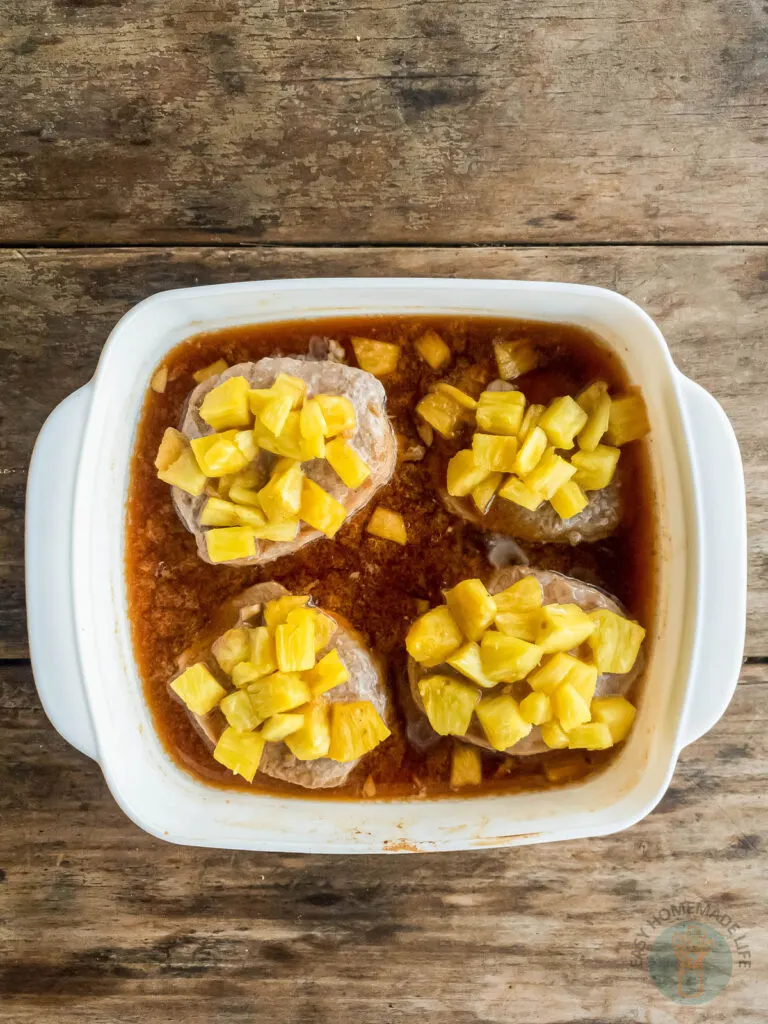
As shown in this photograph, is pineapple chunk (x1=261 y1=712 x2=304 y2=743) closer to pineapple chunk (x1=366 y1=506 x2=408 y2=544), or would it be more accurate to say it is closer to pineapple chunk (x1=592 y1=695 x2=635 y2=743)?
pineapple chunk (x1=366 y1=506 x2=408 y2=544)

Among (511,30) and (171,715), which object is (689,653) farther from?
(511,30)

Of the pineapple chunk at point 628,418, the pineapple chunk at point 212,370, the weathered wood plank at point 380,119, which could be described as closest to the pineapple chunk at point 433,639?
the pineapple chunk at point 628,418

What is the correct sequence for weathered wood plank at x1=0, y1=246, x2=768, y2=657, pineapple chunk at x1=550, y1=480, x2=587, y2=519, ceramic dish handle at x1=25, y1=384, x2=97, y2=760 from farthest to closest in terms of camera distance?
weathered wood plank at x1=0, y1=246, x2=768, y2=657 < pineapple chunk at x1=550, y1=480, x2=587, y2=519 < ceramic dish handle at x1=25, y1=384, x2=97, y2=760

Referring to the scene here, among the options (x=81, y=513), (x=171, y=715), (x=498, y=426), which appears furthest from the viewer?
(x=171, y=715)

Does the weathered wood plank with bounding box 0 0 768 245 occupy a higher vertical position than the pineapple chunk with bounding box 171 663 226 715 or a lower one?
higher

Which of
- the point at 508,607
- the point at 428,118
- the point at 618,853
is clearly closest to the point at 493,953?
the point at 618,853

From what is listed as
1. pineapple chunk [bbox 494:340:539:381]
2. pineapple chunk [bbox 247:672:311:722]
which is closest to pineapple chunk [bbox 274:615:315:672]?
pineapple chunk [bbox 247:672:311:722]

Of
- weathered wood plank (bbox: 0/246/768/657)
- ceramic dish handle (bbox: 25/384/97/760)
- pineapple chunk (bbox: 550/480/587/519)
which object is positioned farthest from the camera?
weathered wood plank (bbox: 0/246/768/657)

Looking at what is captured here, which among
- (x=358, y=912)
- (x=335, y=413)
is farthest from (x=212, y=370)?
(x=358, y=912)
